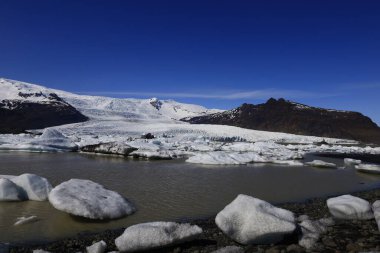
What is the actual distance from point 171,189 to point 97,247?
4959 millimetres

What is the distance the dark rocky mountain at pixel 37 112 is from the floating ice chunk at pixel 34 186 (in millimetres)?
55778

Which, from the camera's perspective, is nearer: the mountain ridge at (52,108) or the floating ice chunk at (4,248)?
the floating ice chunk at (4,248)

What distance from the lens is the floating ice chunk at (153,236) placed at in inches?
193

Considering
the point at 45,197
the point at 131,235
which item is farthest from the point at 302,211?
the point at 45,197

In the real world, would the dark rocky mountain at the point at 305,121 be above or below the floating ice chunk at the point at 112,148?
above

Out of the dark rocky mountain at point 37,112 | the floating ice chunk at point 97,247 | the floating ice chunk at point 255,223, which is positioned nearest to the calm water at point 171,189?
the floating ice chunk at point 97,247

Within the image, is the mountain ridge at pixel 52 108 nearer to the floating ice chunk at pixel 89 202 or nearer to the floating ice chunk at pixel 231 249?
the floating ice chunk at pixel 89 202

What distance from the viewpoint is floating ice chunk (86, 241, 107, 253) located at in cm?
489

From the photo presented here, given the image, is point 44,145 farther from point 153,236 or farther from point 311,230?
point 311,230

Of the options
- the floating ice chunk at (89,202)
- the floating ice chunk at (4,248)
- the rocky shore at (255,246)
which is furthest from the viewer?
the floating ice chunk at (89,202)

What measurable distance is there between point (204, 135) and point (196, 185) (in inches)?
1120

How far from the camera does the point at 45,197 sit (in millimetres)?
7805

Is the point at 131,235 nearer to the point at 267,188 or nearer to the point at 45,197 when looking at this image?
the point at 45,197

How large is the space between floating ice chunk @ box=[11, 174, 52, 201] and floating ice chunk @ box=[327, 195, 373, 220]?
18.3 ft
